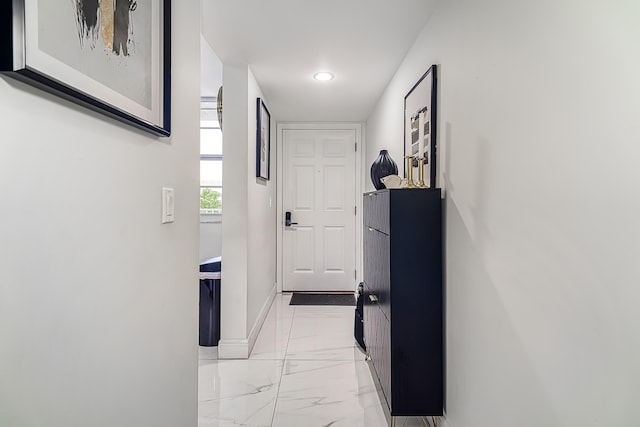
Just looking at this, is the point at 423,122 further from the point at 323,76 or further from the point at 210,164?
the point at 210,164

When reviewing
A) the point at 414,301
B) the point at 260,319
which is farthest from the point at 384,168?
the point at 260,319

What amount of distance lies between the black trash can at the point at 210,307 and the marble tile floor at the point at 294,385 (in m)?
0.12

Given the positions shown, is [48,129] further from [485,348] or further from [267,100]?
[267,100]

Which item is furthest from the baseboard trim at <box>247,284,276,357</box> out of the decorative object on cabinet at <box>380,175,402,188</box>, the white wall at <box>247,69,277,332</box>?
the decorative object on cabinet at <box>380,175,402,188</box>

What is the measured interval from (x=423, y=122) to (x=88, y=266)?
5.95ft

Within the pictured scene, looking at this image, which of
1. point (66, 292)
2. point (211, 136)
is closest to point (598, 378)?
point (66, 292)

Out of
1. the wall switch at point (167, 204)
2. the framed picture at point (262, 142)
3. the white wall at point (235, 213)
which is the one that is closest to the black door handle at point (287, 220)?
the framed picture at point (262, 142)

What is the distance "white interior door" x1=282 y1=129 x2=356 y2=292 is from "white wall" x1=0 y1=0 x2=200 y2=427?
133 inches

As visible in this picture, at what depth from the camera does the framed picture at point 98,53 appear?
58cm

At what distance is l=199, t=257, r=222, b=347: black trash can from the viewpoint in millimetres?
2826

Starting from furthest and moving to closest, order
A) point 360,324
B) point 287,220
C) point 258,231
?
1. point 287,220
2. point 258,231
3. point 360,324

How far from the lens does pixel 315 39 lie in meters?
2.31

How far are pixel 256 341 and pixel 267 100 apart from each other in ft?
7.64

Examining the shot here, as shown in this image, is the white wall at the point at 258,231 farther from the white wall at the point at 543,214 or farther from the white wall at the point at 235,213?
the white wall at the point at 543,214
